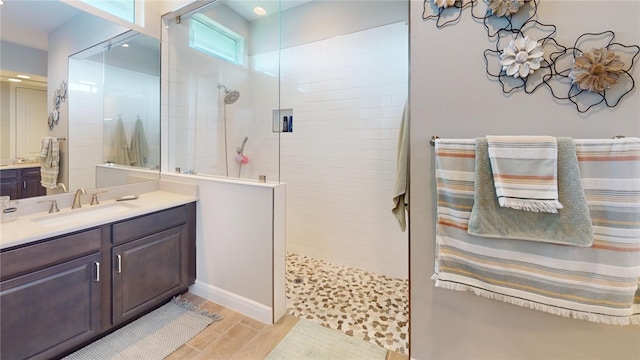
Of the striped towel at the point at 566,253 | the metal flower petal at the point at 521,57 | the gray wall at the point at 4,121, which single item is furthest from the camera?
the gray wall at the point at 4,121

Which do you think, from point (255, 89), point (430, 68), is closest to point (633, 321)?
point (430, 68)

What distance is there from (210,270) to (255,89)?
1.67 metres

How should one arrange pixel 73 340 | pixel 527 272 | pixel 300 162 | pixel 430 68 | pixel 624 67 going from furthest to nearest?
pixel 300 162, pixel 73 340, pixel 430 68, pixel 527 272, pixel 624 67

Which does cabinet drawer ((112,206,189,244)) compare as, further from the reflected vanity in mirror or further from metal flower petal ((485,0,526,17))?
metal flower petal ((485,0,526,17))

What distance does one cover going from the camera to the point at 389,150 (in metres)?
2.52

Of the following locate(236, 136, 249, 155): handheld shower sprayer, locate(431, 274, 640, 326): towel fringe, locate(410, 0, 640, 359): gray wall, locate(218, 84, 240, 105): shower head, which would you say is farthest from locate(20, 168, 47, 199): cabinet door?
locate(431, 274, 640, 326): towel fringe

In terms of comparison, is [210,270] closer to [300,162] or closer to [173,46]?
[300,162]

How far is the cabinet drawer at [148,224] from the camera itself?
1.73 metres

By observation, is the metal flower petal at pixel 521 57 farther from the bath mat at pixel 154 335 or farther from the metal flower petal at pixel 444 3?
the bath mat at pixel 154 335

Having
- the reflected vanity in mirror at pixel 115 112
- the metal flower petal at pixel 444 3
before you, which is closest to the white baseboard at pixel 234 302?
the reflected vanity in mirror at pixel 115 112

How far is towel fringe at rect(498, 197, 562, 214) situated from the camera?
42.2 inches

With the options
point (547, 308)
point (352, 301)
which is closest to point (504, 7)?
point (547, 308)

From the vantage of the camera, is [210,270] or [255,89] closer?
[210,270]

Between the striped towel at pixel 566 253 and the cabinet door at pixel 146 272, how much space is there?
1.85 meters
